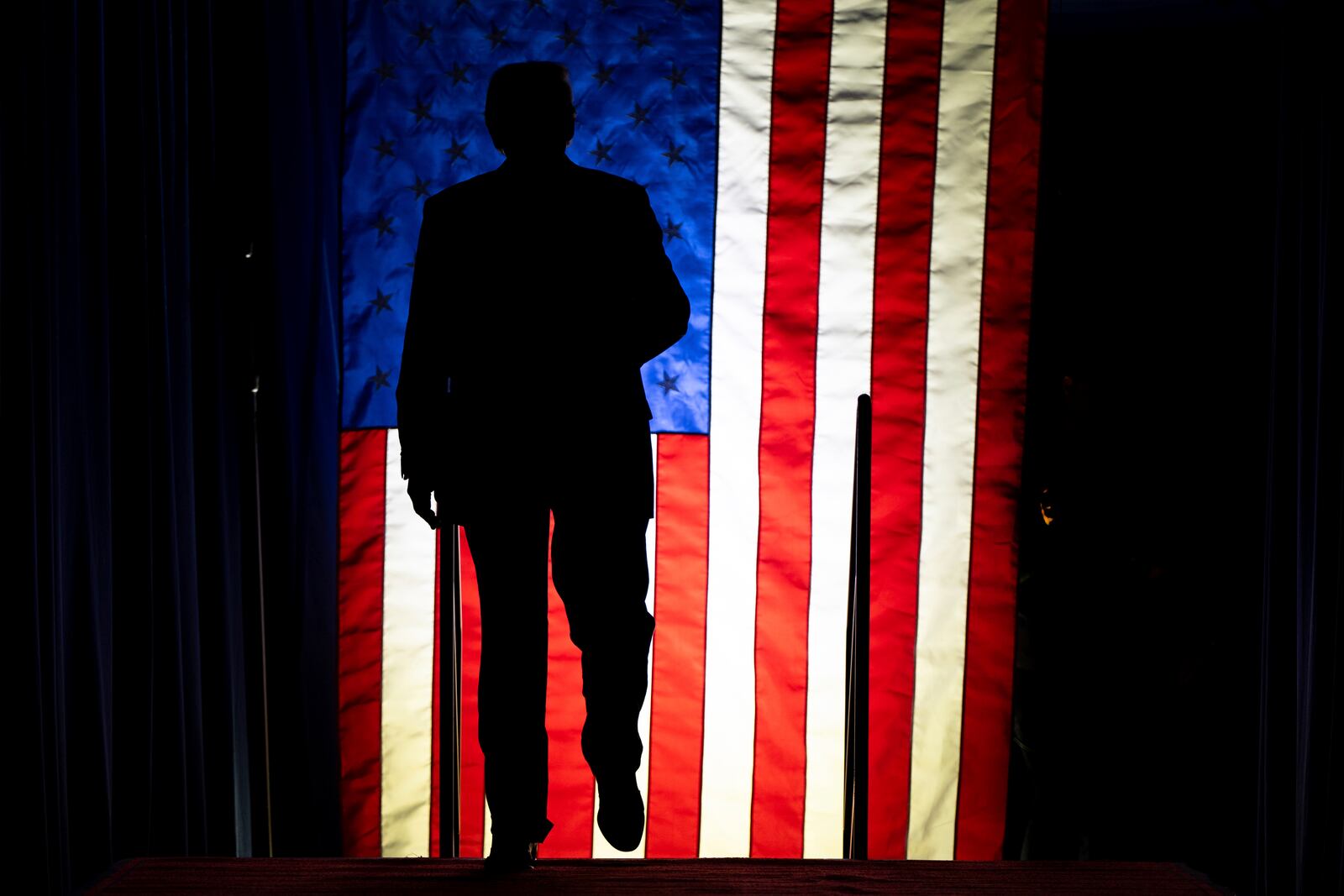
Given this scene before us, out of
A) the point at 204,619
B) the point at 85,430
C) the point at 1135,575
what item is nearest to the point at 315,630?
the point at 204,619

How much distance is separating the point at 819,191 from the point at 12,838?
2081mm

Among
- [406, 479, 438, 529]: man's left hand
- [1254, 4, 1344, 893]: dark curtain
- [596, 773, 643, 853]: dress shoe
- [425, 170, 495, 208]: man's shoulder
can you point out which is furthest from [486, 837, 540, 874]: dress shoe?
[1254, 4, 1344, 893]: dark curtain

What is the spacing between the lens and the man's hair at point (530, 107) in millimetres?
1428

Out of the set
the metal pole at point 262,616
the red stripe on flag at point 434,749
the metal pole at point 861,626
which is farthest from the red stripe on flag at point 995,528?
the metal pole at point 262,616

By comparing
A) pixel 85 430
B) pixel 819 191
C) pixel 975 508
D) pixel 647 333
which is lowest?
pixel 975 508

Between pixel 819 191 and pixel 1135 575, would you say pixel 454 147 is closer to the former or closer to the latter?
pixel 819 191

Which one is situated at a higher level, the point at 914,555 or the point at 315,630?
the point at 914,555

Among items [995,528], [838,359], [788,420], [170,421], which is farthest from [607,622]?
[995,528]

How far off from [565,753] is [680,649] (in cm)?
38

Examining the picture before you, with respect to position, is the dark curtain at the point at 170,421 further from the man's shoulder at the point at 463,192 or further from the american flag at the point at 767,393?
the man's shoulder at the point at 463,192

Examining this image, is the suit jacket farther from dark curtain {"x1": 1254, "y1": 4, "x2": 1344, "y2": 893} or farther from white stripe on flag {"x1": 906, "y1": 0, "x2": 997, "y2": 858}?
dark curtain {"x1": 1254, "y1": 4, "x2": 1344, "y2": 893}

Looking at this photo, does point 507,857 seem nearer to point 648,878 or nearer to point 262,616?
point 648,878

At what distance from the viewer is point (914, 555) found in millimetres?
2521

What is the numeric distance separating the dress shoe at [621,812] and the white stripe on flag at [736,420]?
1.08 meters
